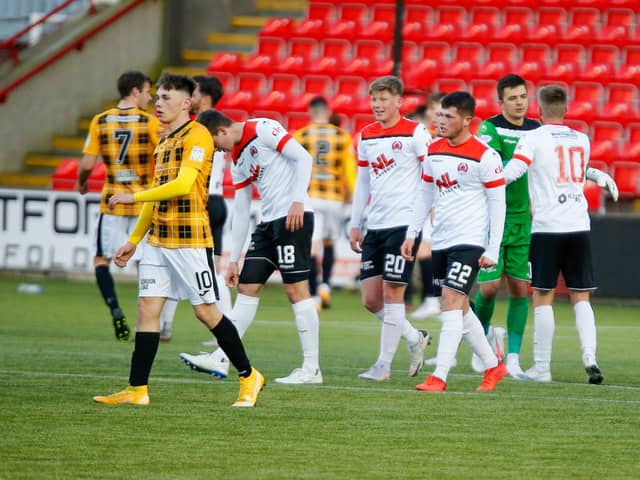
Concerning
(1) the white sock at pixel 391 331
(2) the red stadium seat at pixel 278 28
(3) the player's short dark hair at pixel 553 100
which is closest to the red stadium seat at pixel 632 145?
(2) the red stadium seat at pixel 278 28

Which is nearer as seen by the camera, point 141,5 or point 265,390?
point 265,390

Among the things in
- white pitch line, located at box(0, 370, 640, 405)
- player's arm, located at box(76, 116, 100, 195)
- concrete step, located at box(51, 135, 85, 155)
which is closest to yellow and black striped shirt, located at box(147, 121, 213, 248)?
white pitch line, located at box(0, 370, 640, 405)

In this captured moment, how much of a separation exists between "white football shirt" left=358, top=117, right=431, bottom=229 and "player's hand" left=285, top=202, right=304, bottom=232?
785 mm

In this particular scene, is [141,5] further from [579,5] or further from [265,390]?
[265,390]

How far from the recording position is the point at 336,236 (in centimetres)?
1639

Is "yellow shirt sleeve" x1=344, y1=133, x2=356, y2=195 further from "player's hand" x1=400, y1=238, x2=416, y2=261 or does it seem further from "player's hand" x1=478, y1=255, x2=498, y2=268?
"player's hand" x1=478, y1=255, x2=498, y2=268

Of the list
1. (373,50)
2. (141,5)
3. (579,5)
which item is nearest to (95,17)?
(141,5)

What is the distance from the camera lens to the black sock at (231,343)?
7.82 meters

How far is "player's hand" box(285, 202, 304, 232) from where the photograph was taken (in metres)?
8.74

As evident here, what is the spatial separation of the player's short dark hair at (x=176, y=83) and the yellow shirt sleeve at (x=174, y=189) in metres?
0.47

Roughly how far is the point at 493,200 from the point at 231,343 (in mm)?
1940

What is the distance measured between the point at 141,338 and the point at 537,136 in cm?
313

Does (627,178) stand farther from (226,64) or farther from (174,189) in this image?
(174,189)

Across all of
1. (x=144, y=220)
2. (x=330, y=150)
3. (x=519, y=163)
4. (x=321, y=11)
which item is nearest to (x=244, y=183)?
(x=144, y=220)
